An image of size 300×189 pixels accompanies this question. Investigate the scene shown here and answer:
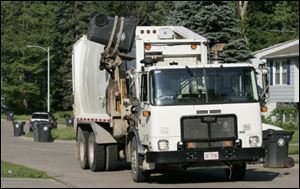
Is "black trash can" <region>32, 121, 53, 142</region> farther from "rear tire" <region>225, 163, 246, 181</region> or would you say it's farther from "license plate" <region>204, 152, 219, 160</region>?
"license plate" <region>204, 152, 219, 160</region>

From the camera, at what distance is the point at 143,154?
46.3 feet

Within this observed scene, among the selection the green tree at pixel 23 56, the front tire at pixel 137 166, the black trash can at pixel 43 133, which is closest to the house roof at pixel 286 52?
the black trash can at pixel 43 133

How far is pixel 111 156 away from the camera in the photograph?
17672mm

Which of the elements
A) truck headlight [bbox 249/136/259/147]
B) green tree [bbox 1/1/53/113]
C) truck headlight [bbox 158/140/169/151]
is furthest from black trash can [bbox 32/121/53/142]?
green tree [bbox 1/1/53/113]

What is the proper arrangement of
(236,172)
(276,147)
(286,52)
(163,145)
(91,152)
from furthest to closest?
(286,52) → (91,152) → (276,147) → (236,172) → (163,145)

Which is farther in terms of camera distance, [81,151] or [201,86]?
[81,151]

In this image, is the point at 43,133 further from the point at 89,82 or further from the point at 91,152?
the point at 89,82

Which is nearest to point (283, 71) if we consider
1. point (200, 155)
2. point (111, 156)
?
point (111, 156)

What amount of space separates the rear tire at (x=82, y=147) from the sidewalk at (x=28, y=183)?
3768 mm

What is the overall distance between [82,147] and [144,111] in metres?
5.68

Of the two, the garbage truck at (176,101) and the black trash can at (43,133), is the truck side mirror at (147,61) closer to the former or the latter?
the garbage truck at (176,101)

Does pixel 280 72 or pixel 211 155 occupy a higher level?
pixel 280 72

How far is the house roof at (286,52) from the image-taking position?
4144 cm

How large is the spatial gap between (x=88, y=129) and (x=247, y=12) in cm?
4828
